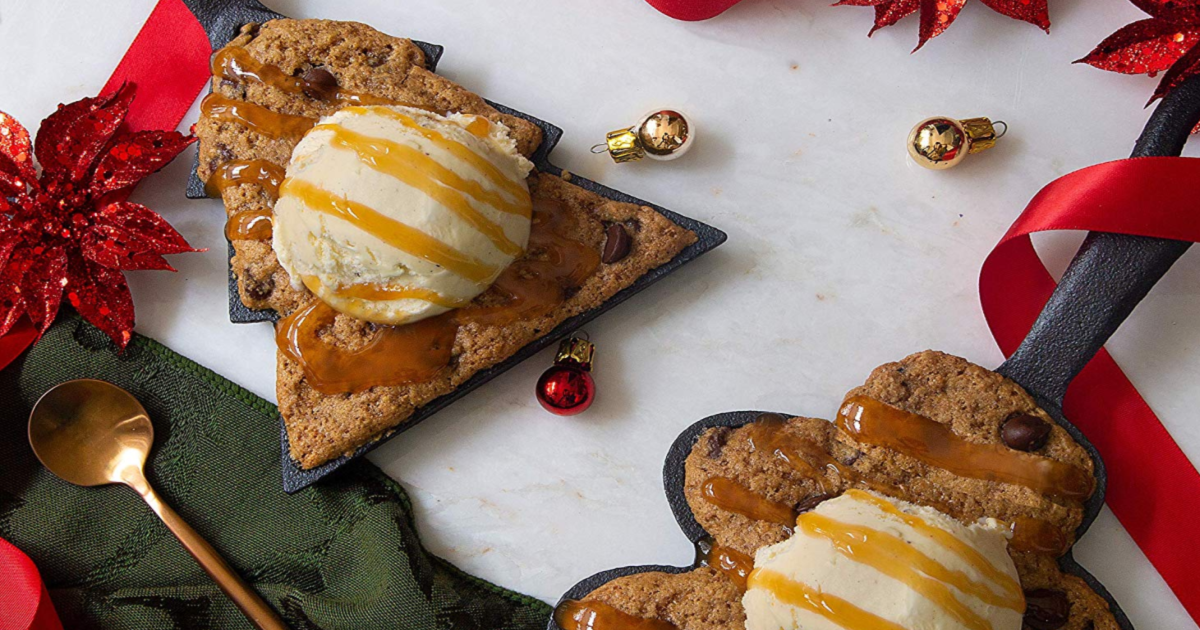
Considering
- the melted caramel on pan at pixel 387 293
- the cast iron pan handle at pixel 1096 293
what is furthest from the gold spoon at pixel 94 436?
the cast iron pan handle at pixel 1096 293

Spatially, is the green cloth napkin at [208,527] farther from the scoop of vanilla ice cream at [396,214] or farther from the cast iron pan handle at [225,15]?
the cast iron pan handle at [225,15]

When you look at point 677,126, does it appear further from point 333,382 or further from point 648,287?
point 333,382

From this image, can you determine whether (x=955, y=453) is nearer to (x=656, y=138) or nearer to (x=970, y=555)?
(x=970, y=555)

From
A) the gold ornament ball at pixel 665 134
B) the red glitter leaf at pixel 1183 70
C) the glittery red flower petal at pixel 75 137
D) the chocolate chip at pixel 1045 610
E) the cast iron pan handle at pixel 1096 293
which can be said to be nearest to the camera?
the chocolate chip at pixel 1045 610

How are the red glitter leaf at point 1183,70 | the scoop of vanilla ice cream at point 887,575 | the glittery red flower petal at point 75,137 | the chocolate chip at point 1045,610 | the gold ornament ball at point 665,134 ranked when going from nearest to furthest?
the scoop of vanilla ice cream at point 887,575 < the chocolate chip at point 1045,610 < the red glitter leaf at point 1183,70 < the gold ornament ball at point 665,134 < the glittery red flower petal at point 75,137

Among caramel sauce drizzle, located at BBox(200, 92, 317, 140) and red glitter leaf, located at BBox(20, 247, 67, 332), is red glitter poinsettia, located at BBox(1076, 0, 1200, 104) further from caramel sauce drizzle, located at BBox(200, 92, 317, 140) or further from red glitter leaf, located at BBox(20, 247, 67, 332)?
red glitter leaf, located at BBox(20, 247, 67, 332)

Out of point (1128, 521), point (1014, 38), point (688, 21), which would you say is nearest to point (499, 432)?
point (688, 21)

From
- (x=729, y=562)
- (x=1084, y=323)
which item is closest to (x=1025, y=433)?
(x=1084, y=323)
